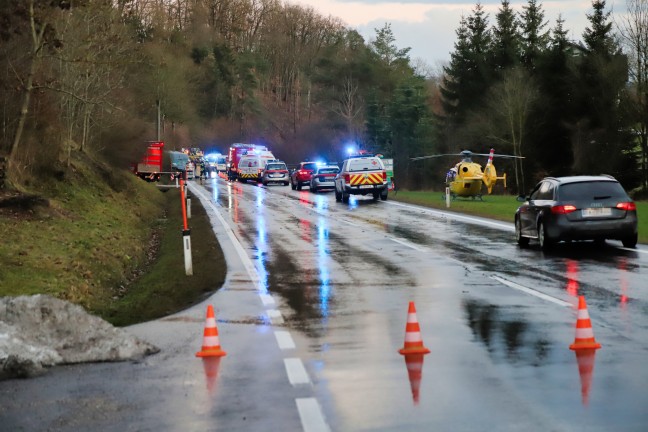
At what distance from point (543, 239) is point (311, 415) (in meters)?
14.9

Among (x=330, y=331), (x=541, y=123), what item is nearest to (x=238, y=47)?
(x=541, y=123)

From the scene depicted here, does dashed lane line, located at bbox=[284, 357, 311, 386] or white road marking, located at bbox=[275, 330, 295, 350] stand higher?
dashed lane line, located at bbox=[284, 357, 311, 386]

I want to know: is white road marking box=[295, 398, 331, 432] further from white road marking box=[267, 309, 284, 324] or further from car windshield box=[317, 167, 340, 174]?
car windshield box=[317, 167, 340, 174]

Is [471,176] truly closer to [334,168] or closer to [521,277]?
[334,168]

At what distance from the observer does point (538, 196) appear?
73.5 feet

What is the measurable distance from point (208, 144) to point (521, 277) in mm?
121595

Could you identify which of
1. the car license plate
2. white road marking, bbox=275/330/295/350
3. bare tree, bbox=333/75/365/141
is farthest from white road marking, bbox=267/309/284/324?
bare tree, bbox=333/75/365/141

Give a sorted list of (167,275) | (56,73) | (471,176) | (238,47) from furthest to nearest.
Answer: (238,47)
(471,176)
(56,73)
(167,275)

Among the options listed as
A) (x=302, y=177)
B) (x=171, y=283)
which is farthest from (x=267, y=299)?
(x=302, y=177)

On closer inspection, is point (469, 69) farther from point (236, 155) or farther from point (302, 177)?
point (302, 177)

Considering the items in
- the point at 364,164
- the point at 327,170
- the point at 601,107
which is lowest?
the point at 327,170

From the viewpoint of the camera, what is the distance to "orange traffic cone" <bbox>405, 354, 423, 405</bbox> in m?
8.02

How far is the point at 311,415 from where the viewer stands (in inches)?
287

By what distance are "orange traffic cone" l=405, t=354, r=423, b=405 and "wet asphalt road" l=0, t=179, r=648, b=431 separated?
0.03 m
